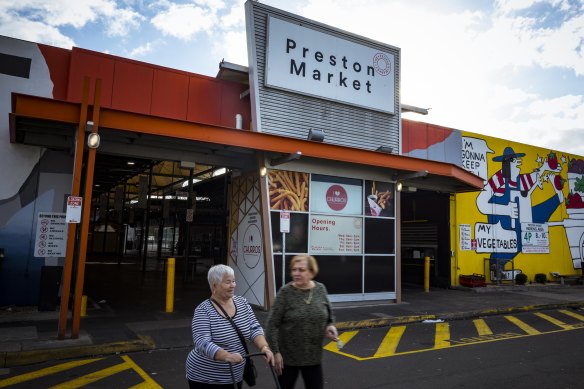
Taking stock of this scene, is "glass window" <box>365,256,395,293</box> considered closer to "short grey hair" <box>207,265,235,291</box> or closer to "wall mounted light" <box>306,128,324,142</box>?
"wall mounted light" <box>306,128,324,142</box>

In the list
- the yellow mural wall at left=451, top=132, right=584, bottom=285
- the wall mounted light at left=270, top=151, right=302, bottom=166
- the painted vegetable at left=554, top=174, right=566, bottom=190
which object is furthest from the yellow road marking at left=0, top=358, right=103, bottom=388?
the painted vegetable at left=554, top=174, right=566, bottom=190

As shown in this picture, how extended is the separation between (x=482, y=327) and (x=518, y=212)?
11.5 metres

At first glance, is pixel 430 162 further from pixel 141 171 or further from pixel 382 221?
pixel 141 171

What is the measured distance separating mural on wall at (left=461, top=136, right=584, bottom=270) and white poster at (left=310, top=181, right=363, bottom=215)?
734cm

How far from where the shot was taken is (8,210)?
34.7 ft

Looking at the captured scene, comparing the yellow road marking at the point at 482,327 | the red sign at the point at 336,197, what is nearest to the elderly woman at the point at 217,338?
the yellow road marking at the point at 482,327

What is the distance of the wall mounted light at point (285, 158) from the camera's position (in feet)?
36.1

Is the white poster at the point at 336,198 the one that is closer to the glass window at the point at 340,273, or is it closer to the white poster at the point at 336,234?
the white poster at the point at 336,234

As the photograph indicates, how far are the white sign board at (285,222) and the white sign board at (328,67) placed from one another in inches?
140

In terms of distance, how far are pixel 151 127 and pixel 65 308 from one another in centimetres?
384

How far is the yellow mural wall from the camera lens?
18.8m

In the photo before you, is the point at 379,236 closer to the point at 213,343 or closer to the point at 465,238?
the point at 465,238

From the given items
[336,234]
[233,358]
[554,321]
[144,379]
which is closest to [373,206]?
[336,234]

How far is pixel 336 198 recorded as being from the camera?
13039 mm
